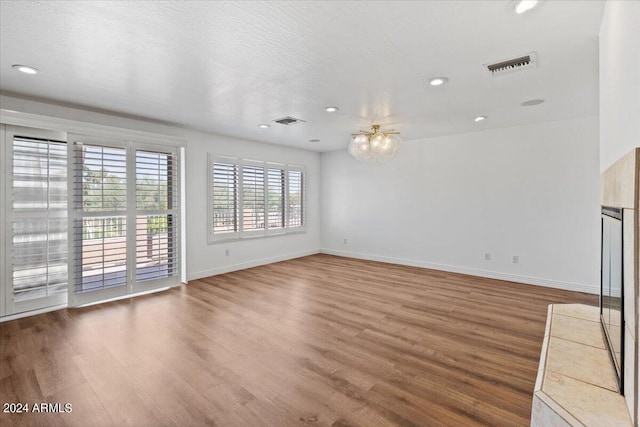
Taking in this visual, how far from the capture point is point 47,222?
11.8 feet

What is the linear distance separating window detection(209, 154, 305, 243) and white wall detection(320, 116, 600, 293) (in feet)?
4.15

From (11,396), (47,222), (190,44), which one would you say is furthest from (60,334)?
(190,44)

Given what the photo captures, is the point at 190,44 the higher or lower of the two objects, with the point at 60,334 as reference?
higher

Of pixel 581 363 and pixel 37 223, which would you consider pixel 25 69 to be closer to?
pixel 37 223

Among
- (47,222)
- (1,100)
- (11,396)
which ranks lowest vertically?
(11,396)

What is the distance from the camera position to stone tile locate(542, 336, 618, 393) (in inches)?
59.4

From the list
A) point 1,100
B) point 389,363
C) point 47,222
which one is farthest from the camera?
point 47,222

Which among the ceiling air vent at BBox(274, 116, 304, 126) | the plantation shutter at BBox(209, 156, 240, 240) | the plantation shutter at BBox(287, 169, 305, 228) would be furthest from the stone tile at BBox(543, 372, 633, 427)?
the plantation shutter at BBox(287, 169, 305, 228)

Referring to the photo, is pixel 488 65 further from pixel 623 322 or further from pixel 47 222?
pixel 47 222

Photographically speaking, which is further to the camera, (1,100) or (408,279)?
(408,279)

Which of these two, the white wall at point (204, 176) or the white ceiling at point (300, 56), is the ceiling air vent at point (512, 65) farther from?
the white wall at point (204, 176)

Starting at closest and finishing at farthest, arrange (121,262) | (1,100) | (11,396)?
(11,396)
(1,100)
(121,262)

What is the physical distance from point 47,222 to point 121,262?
0.94 meters

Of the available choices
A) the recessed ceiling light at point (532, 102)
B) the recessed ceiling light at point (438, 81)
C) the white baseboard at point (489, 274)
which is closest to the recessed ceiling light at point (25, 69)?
the recessed ceiling light at point (438, 81)
